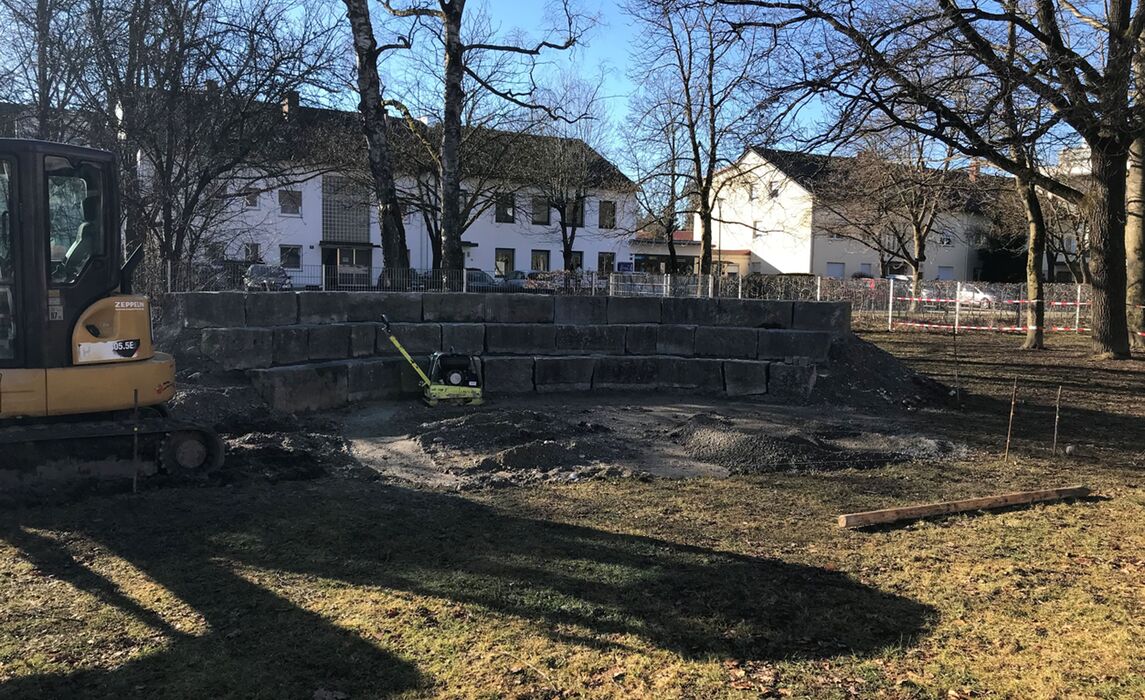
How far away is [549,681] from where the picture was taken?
3.60 meters

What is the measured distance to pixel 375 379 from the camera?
10.9 metres

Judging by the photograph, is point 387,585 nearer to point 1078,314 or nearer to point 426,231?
point 1078,314

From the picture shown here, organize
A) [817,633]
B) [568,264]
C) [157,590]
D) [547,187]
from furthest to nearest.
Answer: [568,264] < [547,187] < [157,590] < [817,633]

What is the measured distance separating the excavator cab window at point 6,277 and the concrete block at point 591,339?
7.60 m

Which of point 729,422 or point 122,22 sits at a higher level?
point 122,22

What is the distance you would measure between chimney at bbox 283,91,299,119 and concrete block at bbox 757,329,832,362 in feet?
32.1

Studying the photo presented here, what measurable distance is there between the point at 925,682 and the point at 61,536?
563 cm

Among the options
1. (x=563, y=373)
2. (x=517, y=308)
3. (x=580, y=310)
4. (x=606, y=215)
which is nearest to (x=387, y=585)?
(x=563, y=373)

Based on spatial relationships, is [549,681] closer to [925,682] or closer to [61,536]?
[925,682]

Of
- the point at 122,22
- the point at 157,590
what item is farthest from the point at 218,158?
the point at 157,590

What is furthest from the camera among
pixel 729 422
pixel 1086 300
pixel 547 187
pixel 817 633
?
pixel 547 187

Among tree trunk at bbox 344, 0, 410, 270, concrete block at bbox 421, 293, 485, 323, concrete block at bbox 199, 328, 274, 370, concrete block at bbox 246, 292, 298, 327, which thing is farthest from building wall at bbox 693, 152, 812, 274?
concrete block at bbox 199, 328, 274, 370

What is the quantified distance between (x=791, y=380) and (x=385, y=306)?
6383 mm

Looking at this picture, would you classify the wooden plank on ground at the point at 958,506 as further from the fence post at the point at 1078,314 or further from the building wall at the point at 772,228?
the building wall at the point at 772,228
